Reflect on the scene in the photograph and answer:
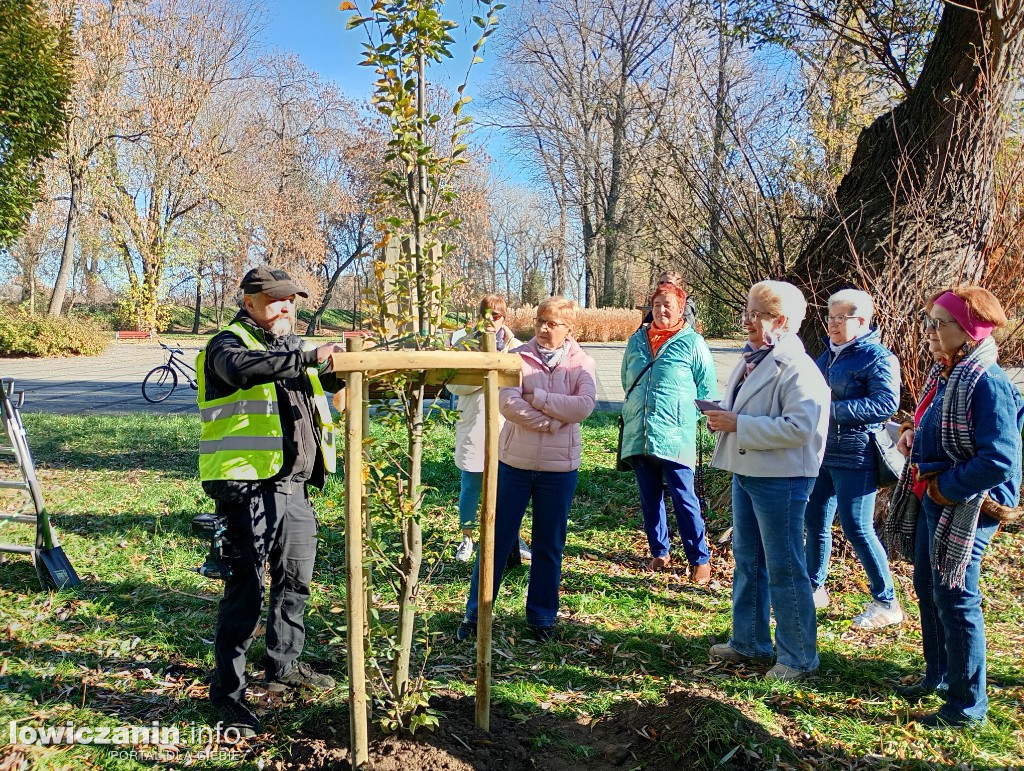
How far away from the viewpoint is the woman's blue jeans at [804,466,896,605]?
4.32 m

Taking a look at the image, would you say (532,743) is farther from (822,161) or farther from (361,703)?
(822,161)

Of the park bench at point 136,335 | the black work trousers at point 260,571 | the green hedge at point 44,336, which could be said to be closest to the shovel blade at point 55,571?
the black work trousers at point 260,571

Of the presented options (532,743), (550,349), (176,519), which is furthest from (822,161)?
(176,519)

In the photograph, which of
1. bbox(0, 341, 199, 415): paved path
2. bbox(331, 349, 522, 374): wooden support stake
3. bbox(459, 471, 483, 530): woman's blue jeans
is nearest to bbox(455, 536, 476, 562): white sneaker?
bbox(459, 471, 483, 530): woman's blue jeans

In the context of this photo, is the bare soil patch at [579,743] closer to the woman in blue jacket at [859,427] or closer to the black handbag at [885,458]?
the woman in blue jacket at [859,427]

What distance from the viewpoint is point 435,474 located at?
7555 mm

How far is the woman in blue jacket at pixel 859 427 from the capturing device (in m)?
4.27

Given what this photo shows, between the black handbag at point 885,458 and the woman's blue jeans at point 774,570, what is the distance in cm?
109

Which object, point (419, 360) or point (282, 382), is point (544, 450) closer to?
point (282, 382)

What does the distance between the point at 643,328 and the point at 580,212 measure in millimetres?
34340

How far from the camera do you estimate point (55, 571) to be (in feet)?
14.6

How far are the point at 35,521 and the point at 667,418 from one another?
4269mm

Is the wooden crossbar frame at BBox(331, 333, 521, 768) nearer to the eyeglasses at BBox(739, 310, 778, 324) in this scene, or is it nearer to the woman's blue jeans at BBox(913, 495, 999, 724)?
the eyeglasses at BBox(739, 310, 778, 324)

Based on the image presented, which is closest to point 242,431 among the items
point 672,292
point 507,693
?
point 507,693
